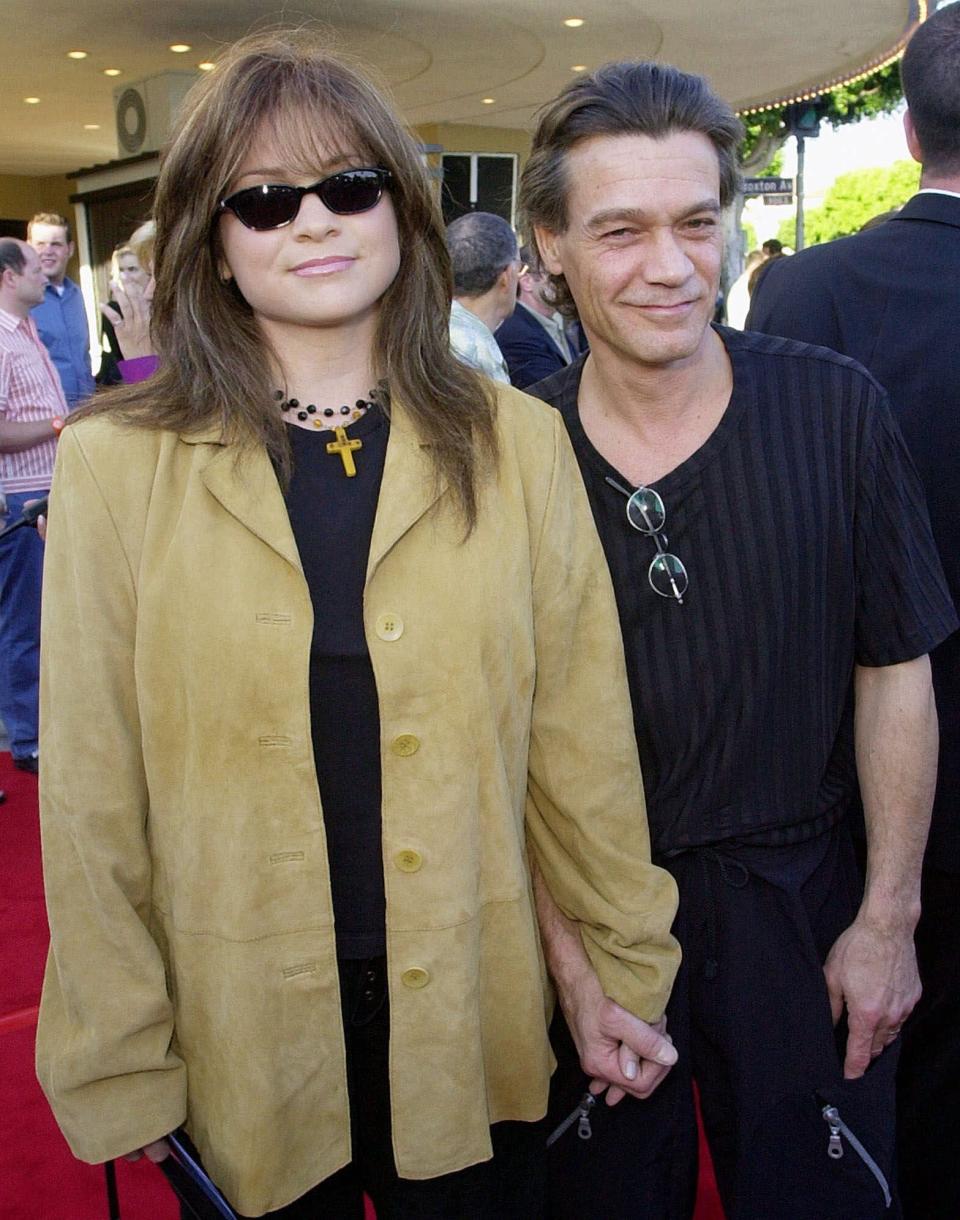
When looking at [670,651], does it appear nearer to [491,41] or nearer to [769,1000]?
[769,1000]

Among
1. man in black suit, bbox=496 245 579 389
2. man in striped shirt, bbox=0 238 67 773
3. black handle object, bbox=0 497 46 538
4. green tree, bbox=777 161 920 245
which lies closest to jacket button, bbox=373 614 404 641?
black handle object, bbox=0 497 46 538

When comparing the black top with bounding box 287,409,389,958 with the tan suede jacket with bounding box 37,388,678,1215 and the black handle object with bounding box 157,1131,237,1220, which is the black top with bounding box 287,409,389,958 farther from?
the black handle object with bounding box 157,1131,237,1220

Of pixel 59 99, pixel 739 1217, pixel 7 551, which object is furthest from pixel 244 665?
pixel 59 99

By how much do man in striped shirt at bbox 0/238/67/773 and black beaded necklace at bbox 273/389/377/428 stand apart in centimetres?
392

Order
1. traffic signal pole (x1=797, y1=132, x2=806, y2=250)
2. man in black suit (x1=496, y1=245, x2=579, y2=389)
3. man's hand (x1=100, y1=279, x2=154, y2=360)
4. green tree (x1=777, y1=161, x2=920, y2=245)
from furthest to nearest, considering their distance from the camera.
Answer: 1. green tree (x1=777, y1=161, x2=920, y2=245)
2. traffic signal pole (x1=797, y1=132, x2=806, y2=250)
3. man's hand (x1=100, y1=279, x2=154, y2=360)
4. man in black suit (x1=496, y1=245, x2=579, y2=389)

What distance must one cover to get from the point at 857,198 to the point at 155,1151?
3874 centimetres

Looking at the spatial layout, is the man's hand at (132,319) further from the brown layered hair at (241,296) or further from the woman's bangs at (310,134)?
the woman's bangs at (310,134)

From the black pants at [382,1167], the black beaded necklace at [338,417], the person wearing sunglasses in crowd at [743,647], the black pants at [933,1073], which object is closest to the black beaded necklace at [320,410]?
the black beaded necklace at [338,417]

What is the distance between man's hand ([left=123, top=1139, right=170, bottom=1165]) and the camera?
1.53 meters

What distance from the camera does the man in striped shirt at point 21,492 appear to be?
5.22 metres

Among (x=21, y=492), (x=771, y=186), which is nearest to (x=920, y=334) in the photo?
(x=21, y=492)

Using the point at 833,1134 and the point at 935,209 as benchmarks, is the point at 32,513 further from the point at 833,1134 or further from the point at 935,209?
the point at 833,1134

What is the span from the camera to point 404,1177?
1593 mm

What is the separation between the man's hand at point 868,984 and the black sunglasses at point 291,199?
1248 millimetres
